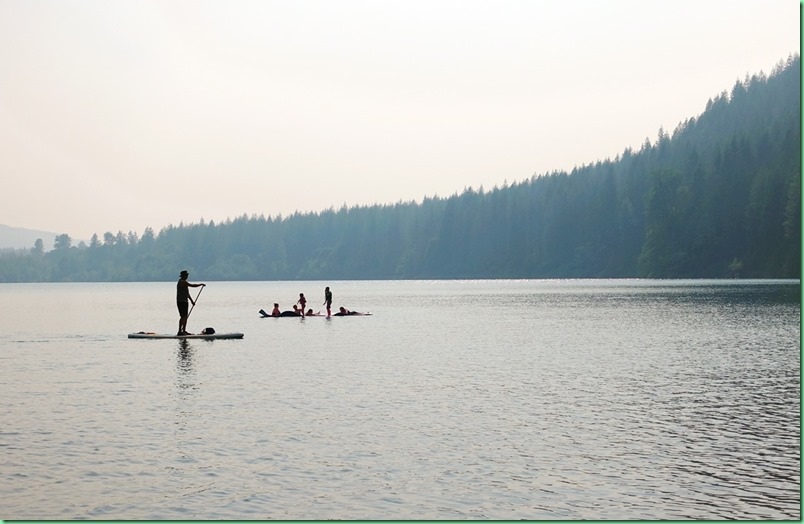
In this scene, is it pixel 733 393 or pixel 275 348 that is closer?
pixel 733 393

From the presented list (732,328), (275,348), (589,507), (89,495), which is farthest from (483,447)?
(732,328)

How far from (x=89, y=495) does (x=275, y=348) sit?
1301 inches

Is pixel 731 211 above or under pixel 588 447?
above

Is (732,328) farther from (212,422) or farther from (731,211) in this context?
(731,211)

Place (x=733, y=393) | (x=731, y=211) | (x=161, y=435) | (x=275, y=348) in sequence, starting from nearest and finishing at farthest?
(x=161, y=435) → (x=733, y=393) → (x=275, y=348) → (x=731, y=211)

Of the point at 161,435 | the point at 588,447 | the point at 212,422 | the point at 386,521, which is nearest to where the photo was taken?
the point at 386,521

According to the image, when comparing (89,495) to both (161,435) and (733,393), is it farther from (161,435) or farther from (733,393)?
(733,393)

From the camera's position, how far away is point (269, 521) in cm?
1546

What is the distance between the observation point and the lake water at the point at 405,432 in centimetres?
1664

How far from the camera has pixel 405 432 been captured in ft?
76.2

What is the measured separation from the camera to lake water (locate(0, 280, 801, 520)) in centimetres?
1664

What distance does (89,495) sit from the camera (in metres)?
17.2

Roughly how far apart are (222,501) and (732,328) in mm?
47730

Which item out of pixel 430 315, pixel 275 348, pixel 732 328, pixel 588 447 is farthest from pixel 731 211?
pixel 588 447
